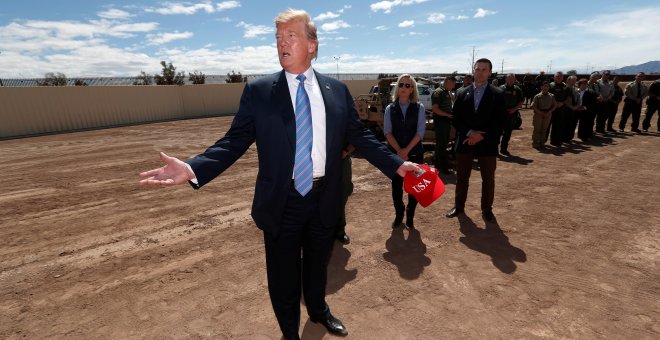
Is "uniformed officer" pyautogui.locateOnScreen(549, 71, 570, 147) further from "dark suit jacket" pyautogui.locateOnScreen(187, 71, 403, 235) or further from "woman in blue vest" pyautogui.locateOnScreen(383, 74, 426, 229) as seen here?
"dark suit jacket" pyautogui.locateOnScreen(187, 71, 403, 235)

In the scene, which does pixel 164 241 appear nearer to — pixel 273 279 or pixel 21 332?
pixel 21 332

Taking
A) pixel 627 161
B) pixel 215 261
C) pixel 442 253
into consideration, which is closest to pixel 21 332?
pixel 215 261

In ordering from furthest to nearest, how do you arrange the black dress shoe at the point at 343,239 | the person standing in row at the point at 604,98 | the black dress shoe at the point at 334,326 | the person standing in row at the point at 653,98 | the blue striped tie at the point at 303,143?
the person standing in row at the point at 653,98
the person standing in row at the point at 604,98
the black dress shoe at the point at 343,239
the black dress shoe at the point at 334,326
the blue striped tie at the point at 303,143

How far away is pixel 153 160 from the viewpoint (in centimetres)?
900

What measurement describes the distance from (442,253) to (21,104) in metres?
18.5

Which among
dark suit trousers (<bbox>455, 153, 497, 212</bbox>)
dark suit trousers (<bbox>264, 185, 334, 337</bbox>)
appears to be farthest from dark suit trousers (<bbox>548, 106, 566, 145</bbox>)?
dark suit trousers (<bbox>264, 185, 334, 337</bbox>)

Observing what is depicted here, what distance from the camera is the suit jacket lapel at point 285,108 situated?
198 cm

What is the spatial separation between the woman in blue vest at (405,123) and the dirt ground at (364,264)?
0.99 metres

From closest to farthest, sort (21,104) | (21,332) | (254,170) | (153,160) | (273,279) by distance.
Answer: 1. (273,279)
2. (21,332)
3. (254,170)
4. (153,160)
5. (21,104)

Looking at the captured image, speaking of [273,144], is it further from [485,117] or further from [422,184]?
[485,117]

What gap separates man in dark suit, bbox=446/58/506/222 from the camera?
4328 mm

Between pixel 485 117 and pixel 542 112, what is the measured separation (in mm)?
5809

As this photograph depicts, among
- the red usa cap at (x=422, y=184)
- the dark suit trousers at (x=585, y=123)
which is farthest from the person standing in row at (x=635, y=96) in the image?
the red usa cap at (x=422, y=184)

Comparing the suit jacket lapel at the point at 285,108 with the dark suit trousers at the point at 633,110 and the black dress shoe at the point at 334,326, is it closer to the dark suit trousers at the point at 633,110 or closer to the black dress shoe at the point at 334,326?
the black dress shoe at the point at 334,326
